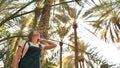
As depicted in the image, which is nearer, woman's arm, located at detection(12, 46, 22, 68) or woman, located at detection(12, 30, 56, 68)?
woman's arm, located at detection(12, 46, 22, 68)

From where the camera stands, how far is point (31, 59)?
14.4 ft

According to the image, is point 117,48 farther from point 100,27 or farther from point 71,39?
point 71,39

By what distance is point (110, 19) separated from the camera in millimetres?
25844

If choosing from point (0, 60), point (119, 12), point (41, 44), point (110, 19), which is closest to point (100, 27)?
point (110, 19)

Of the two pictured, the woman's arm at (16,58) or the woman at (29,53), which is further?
the woman at (29,53)

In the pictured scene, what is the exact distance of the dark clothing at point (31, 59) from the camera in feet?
14.3

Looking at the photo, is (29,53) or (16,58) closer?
(16,58)

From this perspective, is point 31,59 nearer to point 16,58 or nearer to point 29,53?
point 29,53

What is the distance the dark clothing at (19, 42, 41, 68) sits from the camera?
4344mm

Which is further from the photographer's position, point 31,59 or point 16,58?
point 31,59

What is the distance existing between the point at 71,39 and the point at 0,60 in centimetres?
2577

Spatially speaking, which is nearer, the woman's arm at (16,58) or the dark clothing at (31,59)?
the woman's arm at (16,58)

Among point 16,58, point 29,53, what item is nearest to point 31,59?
point 29,53

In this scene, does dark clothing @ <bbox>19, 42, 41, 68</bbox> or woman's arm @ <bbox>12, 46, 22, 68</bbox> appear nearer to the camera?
woman's arm @ <bbox>12, 46, 22, 68</bbox>
